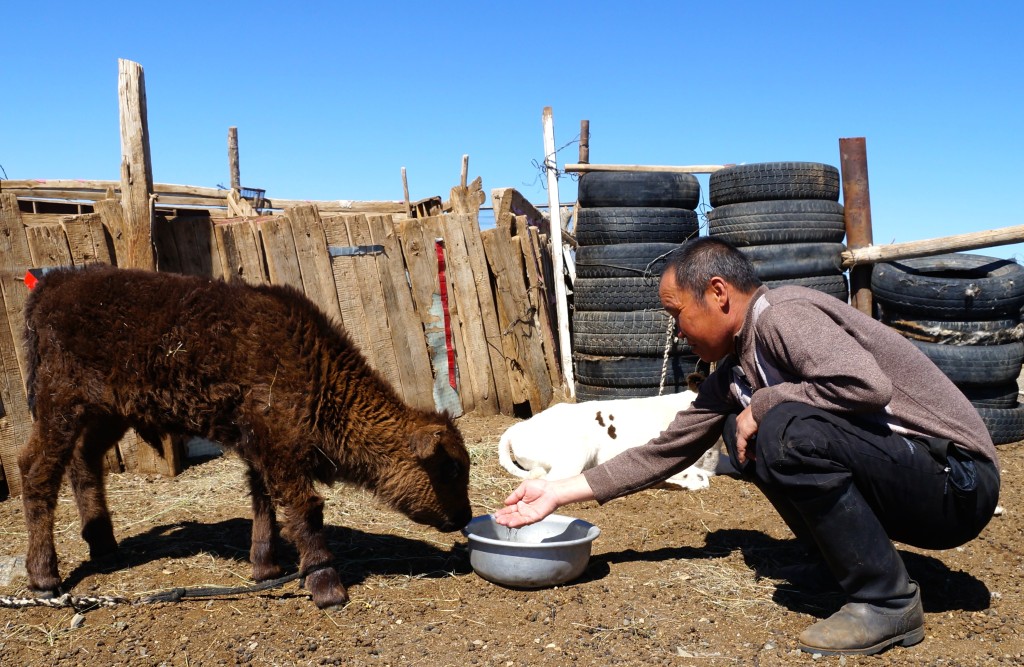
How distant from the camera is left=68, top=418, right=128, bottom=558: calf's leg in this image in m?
4.97

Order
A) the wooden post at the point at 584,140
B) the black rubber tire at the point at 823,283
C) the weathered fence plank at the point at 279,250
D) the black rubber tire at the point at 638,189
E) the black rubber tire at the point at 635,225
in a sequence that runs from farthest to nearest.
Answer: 1. the wooden post at the point at 584,140
2. the black rubber tire at the point at 638,189
3. the black rubber tire at the point at 635,225
4. the black rubber tire at the point at 823,283
5. the weathered fence plank at the point at 279,250

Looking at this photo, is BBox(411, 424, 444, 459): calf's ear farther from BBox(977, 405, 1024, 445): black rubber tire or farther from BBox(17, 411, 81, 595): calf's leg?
BBox(977, 405, 1024, 445): black rubber tire

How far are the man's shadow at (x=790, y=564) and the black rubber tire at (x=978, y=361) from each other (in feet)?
11.0

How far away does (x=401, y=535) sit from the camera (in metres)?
5.59

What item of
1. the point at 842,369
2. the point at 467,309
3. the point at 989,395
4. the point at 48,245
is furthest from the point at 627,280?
the point at 48,245

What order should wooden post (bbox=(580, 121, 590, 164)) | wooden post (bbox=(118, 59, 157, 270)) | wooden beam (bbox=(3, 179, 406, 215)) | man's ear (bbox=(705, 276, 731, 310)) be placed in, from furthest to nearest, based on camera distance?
wooden beam (bbox=(3, 179, 406, 215)) < wooden post (bbox=(580, 121, 590, 164)) < wooden post (bbox=(118, 59, 157, 270)) < man's ear (bbox=(705, 276, 731, 310))

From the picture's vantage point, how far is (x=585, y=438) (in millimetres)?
7152

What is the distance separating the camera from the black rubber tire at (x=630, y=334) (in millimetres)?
8680

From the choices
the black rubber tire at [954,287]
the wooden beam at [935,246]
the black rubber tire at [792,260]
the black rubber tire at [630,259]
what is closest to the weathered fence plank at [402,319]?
the black rubber tire at [630,259]

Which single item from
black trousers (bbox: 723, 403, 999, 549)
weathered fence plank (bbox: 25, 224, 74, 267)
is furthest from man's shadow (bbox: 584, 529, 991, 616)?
weathered fence plank (bbox: 25, 224, 74, 267)

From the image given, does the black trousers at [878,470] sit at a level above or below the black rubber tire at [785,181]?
below

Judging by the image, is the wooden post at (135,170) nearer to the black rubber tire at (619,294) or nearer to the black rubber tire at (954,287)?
the black rubber tire at (619,294)

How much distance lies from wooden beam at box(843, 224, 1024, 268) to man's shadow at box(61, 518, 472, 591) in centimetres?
537

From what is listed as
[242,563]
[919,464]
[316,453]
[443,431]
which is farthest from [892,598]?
[242,563]
